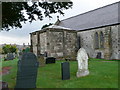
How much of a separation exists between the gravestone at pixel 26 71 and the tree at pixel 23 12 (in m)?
3.65

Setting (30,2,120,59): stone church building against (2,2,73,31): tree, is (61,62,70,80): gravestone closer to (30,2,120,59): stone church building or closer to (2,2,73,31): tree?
(2,2,73,31): tree

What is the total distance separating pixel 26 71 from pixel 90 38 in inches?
889

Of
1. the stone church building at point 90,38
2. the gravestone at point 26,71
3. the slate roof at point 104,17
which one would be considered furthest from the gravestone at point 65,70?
the slate roof at point 104,17

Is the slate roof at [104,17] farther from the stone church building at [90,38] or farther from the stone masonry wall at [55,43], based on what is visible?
the stone masonry wall at [55,43]

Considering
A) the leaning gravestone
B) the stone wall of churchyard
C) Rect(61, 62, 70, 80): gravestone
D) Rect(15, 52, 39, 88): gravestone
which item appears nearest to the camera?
Rect(15, 52, 39, 88): gravestone

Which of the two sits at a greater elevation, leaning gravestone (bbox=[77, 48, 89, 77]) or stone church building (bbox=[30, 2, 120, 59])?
stone church building (bbox=[30, 2, 120, 59])

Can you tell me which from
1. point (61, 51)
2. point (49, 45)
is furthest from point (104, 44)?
point (49, 45)

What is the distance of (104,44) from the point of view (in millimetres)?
25641

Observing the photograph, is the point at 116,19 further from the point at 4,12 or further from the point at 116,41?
the point at 4,12

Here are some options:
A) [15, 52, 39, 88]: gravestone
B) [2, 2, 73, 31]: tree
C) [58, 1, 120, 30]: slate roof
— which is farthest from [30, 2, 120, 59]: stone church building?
[15, 52, 39, 88]: gravestone

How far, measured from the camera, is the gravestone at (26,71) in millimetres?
7383

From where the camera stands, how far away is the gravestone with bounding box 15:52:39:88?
738cm

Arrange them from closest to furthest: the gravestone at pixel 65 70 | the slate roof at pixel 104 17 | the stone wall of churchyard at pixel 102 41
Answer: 1. the gravestone at pixel 65 70
2. the stone wall of churchyard at pixel 102 41
3. the slate roof at pixel 104 17

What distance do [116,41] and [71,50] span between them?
7408 millimetres
